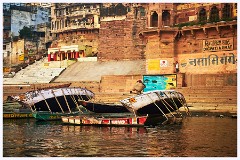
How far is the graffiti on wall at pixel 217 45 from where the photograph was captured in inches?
817

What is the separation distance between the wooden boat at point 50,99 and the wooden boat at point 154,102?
Result: 12.8 ft

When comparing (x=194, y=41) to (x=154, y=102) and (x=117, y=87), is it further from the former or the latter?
(x=154, y=102)

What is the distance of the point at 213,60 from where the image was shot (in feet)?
70.3

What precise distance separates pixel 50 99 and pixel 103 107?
259 cm

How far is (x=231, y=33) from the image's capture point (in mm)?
20625

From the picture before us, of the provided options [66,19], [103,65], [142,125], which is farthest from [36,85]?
[66,19]

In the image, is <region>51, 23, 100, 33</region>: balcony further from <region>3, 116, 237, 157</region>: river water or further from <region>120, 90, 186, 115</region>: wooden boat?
<region>3, 116, 237, 157</region>: river water

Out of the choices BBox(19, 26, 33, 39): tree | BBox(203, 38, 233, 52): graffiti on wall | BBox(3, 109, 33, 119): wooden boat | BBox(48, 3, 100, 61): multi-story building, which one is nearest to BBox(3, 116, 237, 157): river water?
BBox(3, 109, 33, 119): wooden boat

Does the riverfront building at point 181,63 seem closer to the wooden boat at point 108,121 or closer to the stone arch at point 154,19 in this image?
the stone arch at point 154,19

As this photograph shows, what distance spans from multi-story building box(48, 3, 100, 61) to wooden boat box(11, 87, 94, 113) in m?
14.8

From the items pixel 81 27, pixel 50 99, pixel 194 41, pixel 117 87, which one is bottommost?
pixel 50 99

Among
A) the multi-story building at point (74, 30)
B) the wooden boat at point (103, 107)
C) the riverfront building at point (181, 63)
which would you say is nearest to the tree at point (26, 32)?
the multi-story building at point (74, 30)

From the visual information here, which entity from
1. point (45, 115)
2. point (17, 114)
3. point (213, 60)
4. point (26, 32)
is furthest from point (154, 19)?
point (26, 32)

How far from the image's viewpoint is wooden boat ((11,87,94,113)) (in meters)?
19.2
